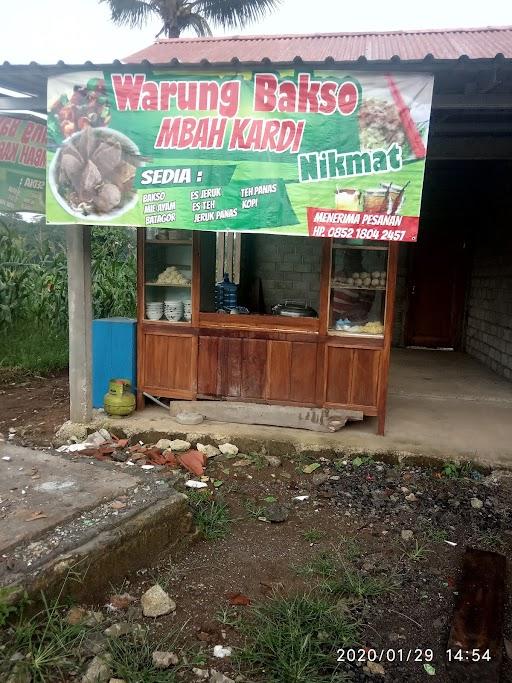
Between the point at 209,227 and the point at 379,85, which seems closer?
the point at 379,85

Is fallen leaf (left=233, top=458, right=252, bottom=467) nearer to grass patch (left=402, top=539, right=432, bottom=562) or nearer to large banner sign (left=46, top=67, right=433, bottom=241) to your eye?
grass patch (left=402, top=539, right=432, bottom=562)

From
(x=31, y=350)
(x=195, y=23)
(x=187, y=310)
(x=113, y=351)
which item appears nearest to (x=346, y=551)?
(x=187, y=310)

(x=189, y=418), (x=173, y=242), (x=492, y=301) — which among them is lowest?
(x=189, y=418)

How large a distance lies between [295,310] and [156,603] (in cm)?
352

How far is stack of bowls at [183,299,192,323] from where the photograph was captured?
588 centimetres

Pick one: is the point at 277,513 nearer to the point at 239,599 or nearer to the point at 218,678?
the point at 239,599

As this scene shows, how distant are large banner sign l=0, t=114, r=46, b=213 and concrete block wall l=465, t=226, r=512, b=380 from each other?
21.3 ft

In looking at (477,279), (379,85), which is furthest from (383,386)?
(477,279)

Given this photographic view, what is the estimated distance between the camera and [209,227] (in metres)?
4.79

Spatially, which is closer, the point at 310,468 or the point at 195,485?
the point at 195,485

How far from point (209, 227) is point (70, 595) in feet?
10.2

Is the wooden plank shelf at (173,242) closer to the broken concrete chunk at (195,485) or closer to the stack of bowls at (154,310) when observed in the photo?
the stack of bowls at (154,310)

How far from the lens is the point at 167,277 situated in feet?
19.5

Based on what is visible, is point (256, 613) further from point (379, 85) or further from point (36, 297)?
point (36, 297)
